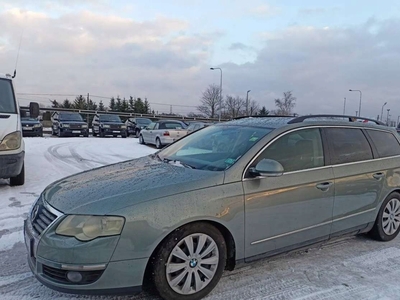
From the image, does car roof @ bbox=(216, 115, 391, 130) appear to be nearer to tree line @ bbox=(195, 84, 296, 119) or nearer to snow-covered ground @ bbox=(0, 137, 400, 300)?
snow-covered ground @ bbox=(0, 137, 400, 300)

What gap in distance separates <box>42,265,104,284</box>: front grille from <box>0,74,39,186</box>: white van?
4.03 m

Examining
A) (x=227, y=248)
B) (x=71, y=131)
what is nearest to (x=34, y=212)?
(x=227, y=248)

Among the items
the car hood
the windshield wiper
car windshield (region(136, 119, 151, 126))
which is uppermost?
the windshield wiper

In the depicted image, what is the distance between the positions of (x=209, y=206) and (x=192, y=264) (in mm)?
499

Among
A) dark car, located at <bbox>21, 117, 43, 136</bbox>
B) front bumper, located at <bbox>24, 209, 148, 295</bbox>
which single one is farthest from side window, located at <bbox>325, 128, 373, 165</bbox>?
dark car, located at <bbox>21, 117, 43, 136</bbox>

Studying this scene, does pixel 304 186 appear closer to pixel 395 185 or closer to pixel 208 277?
pixel 208 277

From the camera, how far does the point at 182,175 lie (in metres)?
3.04

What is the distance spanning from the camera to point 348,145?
4004 millimetres

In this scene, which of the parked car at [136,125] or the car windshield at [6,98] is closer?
the car windshield at [6,98]

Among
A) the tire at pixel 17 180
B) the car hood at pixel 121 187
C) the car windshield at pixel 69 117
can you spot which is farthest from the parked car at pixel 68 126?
the car hood at pixel 121 187

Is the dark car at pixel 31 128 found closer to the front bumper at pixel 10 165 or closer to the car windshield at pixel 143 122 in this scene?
the car windshield at pixel 143 122

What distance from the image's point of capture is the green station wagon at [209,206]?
251 centimetres

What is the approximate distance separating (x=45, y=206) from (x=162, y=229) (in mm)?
1066

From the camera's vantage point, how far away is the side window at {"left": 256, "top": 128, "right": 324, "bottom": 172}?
3385 mm
